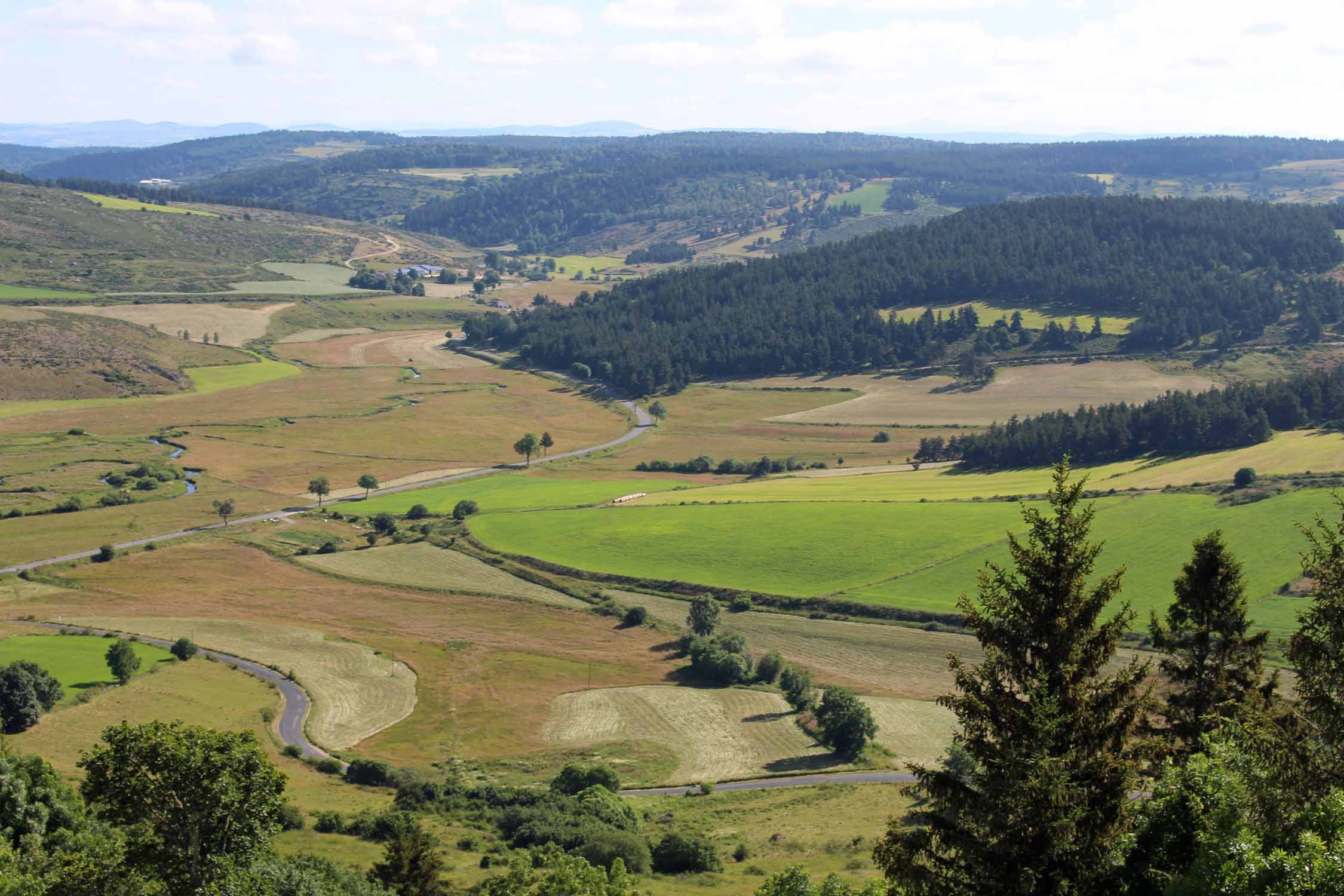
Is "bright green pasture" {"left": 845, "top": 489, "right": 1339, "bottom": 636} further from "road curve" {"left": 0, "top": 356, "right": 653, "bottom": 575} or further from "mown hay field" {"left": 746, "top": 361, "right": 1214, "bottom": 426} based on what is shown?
"mown hay field" {"left": 746, "top": 361, "right": 1214, "bottom": 426}

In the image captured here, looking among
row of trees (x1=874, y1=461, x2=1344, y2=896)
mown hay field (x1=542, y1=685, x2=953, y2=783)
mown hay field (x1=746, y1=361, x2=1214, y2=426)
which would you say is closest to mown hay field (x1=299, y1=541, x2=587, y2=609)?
mown hay field (x1=542, y1=685, x2=953, y2=783)

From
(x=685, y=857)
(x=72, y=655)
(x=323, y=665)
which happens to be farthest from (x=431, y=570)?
(x=685, y=857)

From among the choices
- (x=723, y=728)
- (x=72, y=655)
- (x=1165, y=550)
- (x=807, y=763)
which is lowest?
(x=723, y=728)

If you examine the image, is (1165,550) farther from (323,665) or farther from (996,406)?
(996,406)

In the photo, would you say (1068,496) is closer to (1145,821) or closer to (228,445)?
(1145,821)

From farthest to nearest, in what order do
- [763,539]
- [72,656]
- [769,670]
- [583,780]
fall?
[763,539] → [769,670] → [72,656] → [583,780]

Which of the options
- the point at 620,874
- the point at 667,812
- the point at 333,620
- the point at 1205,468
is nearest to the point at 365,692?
the point at 333,620

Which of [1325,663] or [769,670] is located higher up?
[1325,663]
